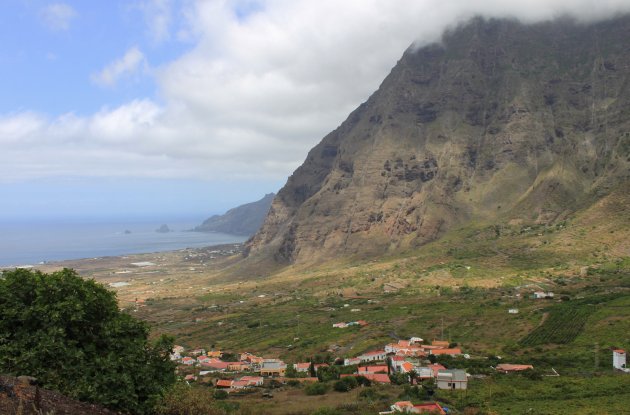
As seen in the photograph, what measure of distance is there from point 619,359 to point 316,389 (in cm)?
3481

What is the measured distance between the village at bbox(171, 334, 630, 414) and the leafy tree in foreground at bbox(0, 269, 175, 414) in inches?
833

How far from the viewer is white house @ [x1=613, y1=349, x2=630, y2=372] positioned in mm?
57594

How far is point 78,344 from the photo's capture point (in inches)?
1141

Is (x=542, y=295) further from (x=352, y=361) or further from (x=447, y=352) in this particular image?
(x=352, y=361)

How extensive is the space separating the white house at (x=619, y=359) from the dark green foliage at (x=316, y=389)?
3318 cm

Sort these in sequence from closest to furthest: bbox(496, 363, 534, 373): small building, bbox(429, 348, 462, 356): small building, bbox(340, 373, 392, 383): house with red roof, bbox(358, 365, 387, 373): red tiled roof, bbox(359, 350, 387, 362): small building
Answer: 1. bbox(340, 373, 392, 383): house with red roof
2. bbox(496, 363, 534, 373): small building
3. bbox(358, 365, 387, 373): red tiled roof
4. bbox(429, 348, 462, 356): small building
5. bbox(359, 350, 387, 362): small building

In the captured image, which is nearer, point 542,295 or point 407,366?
point 407,366

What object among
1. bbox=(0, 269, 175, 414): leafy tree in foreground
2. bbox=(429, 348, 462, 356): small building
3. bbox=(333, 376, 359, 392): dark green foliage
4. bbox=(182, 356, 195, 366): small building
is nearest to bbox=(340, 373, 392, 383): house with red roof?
bbox=(333, 376, 359, 392): dark green foliage

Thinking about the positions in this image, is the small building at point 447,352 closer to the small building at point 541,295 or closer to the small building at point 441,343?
the small building at point 441,343

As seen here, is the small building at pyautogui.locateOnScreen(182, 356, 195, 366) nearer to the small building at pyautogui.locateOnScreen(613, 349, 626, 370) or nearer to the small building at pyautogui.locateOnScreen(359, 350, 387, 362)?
the small building at pyautogui.locateOnScreen(359, 350, 387, 362)

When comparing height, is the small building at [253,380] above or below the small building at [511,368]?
above

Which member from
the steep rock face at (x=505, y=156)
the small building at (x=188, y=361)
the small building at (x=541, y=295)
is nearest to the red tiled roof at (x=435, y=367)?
the small building at (x=188, y=361)

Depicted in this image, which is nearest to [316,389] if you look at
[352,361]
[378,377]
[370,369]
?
[378,377]

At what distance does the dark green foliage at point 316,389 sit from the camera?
51906 mm
